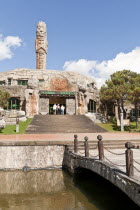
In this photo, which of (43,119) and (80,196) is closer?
(80,196)

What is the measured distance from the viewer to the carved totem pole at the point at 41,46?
158ft

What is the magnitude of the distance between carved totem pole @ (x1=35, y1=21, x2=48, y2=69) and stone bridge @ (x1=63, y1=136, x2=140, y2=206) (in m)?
39.1

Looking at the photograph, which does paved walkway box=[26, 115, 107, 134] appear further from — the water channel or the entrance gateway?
the water channel

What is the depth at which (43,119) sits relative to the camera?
2453cm

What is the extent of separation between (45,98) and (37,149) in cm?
1958

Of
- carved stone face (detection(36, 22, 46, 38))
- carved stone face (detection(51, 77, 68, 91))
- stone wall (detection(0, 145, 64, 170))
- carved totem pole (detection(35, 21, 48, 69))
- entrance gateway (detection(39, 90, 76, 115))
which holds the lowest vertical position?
stone wall (detection(0, 145, 64, 170))

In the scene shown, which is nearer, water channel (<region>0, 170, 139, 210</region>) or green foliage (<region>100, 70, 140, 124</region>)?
water channel (<region>0, 170, 139, 210</region>)

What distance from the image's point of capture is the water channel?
22.9 ft

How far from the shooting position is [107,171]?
7.15 metres

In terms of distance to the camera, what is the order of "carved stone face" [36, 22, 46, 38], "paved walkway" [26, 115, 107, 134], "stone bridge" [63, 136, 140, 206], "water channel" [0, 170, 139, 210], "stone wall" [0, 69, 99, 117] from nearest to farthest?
"stone bridge" [63, 136, 140, 206] → "water channel" [0, 170, 139, 210] → "paved walkway" [26, 115, 107, 134] → "stone wall" [0, 69, 99, 117] → "carved stone face" [36, 22, 46, 38]

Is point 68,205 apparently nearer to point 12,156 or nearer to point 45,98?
point 12,156

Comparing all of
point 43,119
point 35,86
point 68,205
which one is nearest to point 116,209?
point 68,205

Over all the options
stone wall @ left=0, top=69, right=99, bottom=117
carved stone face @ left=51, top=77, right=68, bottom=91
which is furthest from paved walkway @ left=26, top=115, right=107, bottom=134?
carved stone face @ left=51, top=77, right=68, bottom=91

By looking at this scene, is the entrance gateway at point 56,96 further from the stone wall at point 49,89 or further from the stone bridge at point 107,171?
the stone bridge at point 107,171
